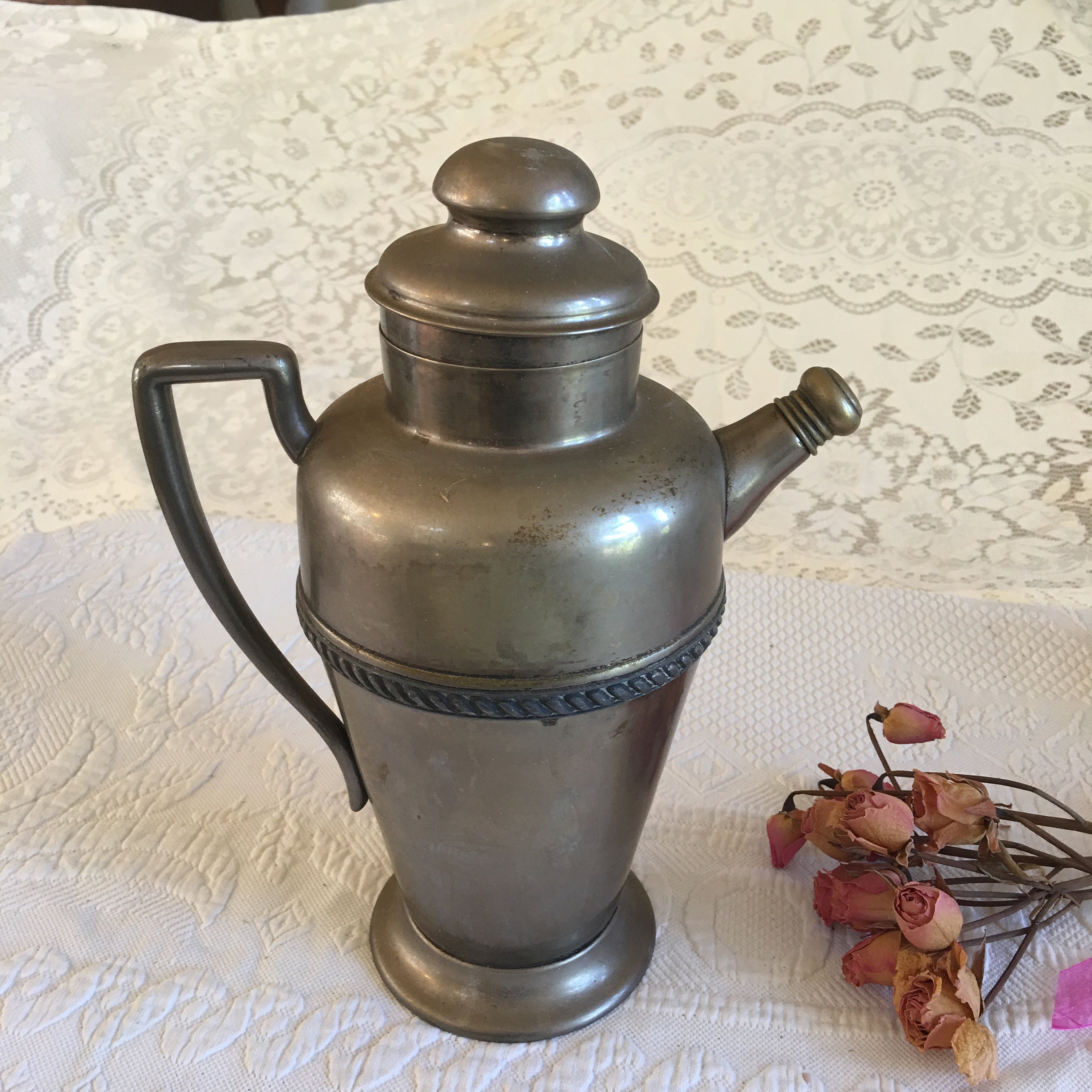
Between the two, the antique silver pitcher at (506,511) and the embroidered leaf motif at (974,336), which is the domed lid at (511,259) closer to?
the antique silver pitcher at (506,511)

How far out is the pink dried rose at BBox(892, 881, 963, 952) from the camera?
2.34ft

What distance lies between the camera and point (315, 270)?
143cm

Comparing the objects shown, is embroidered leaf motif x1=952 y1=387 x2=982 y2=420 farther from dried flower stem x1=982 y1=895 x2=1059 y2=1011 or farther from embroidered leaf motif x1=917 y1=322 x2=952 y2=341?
dried flower stem x1=982 y1=895 x2=1059 y2=1011

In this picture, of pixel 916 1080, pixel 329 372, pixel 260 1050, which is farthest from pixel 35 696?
pixel 916 1080

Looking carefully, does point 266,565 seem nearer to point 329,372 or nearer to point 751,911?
point 329,372

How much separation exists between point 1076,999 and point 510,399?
1.85ft

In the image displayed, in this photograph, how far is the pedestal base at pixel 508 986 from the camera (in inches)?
30.2

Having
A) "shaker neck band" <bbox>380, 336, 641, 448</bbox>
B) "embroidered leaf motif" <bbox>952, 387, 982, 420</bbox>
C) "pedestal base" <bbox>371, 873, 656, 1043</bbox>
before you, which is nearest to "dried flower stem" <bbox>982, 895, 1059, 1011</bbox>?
"pedestal base" <bbox>371, 873, 656, 1043</bbox>

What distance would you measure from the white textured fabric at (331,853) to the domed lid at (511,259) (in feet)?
1.65

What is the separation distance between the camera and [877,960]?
0.75 meters

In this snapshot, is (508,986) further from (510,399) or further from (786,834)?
(510,399)

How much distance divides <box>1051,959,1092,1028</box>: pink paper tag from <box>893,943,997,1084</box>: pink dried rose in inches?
2.5

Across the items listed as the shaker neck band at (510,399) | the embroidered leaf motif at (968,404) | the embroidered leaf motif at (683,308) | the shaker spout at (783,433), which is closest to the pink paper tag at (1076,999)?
the shaker spout at (783,433)

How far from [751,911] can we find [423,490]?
18.8 inches
